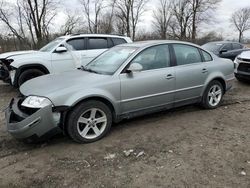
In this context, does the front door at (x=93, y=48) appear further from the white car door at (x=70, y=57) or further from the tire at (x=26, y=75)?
the tire at (x=26, y=75)

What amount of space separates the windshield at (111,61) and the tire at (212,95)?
195 cm

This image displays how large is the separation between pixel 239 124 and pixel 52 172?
3.46 metres

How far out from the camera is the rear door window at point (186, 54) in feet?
16.5

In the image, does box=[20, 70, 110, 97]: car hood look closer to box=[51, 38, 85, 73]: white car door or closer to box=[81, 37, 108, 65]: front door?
box=[51, 38, 85, 73]: white car door

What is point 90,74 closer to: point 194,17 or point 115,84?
point 115,84

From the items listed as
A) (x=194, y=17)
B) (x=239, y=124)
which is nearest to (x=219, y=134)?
(x=239, y=124)

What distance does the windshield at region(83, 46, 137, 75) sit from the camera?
4.46 metres

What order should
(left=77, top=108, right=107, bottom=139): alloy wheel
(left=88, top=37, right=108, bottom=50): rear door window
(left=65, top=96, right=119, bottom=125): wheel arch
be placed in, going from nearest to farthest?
(left=65, top=96, right=119, bottom=125): wheel arch, (left=77, top=108, right=107, bottom=139): alloy wheel, (left=88, top=37, right=108, bottom=50): rear door window

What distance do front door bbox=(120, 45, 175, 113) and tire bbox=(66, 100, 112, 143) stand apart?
40cm

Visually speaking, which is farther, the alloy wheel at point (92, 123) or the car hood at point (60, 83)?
the alloy wheel at point (92, 123)

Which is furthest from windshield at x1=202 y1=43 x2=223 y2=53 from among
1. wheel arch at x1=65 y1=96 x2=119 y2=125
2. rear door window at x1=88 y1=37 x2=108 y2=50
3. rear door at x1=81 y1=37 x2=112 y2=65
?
wheel arch at x1=65 y1=96 x2=119 y2=125

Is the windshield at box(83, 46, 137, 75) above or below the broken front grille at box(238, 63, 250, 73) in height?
above

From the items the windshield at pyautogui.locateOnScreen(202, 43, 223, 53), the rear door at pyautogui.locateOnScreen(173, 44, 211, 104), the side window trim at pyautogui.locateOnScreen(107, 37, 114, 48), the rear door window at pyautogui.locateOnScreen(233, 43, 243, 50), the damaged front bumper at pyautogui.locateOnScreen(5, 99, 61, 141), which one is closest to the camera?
the damaged front bumper at pyautogui.locateOnScreen(5, 99, 61, 141)

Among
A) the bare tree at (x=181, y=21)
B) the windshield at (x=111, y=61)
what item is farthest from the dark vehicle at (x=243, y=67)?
the bare tree at (x=181, y=21)
